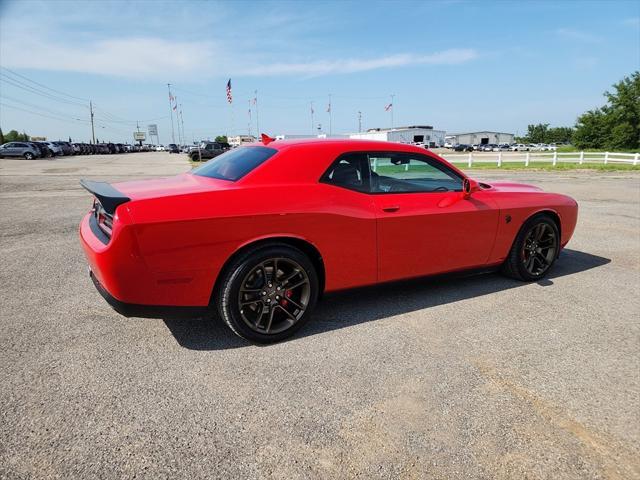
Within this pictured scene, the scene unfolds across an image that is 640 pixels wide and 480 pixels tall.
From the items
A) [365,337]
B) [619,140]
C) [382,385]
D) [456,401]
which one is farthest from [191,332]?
[619,140]

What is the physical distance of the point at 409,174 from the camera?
3863 millimetres

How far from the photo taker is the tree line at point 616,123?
5688cm

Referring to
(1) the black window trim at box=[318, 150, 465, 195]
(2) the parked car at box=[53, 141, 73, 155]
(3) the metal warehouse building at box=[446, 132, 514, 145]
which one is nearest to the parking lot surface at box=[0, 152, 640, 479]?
(1) the black window trim at box=[318, 150, 465, 195]

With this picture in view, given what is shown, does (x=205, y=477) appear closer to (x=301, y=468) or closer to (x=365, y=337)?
(x=301, y=468)

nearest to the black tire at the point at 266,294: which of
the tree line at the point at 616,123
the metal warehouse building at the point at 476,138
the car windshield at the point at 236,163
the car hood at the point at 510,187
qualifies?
the car windshield at the point at 236,163

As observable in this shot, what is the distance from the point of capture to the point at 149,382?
260 cm

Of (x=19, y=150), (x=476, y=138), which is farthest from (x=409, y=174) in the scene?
(x=476, y=138)

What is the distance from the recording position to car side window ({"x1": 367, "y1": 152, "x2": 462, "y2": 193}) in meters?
3.59

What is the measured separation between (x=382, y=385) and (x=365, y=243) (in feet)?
3.79

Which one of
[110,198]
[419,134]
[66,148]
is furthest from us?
[419,134]

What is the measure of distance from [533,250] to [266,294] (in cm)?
303

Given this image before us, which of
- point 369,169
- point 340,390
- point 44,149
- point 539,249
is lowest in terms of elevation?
point 340,390

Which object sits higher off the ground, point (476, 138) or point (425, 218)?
point (476, 138)

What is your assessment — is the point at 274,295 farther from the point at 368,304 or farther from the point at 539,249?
the point at 539,249
